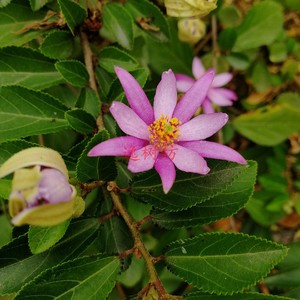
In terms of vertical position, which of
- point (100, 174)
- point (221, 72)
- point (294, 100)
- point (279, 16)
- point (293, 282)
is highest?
point (100, 174)

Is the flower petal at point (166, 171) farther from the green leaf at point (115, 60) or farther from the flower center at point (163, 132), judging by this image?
the green leaf at point (115, 60)

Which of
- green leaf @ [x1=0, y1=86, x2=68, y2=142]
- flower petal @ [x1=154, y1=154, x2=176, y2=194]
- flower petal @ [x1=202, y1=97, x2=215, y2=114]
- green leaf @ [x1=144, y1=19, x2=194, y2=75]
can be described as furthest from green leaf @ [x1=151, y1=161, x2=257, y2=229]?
green leaf @ [x1=144, y1=19, x2=194, y2=75]

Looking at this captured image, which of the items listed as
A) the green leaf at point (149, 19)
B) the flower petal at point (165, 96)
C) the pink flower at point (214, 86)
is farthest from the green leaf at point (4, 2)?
the pink flower at point (214, 86)

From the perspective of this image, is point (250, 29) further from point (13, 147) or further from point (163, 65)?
point (13, 147)

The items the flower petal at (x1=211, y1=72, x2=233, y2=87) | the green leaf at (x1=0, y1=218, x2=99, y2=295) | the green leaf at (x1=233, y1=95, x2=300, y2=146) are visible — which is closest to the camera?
the green leaf at (x1=0, y1=218, x2=99, y2=295)

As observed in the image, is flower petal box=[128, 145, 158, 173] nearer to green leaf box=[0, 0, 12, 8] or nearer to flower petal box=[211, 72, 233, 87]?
green leaf box=[0, 0, 12, 8]

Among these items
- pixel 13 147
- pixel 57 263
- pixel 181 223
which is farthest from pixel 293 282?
pixel 13 147
